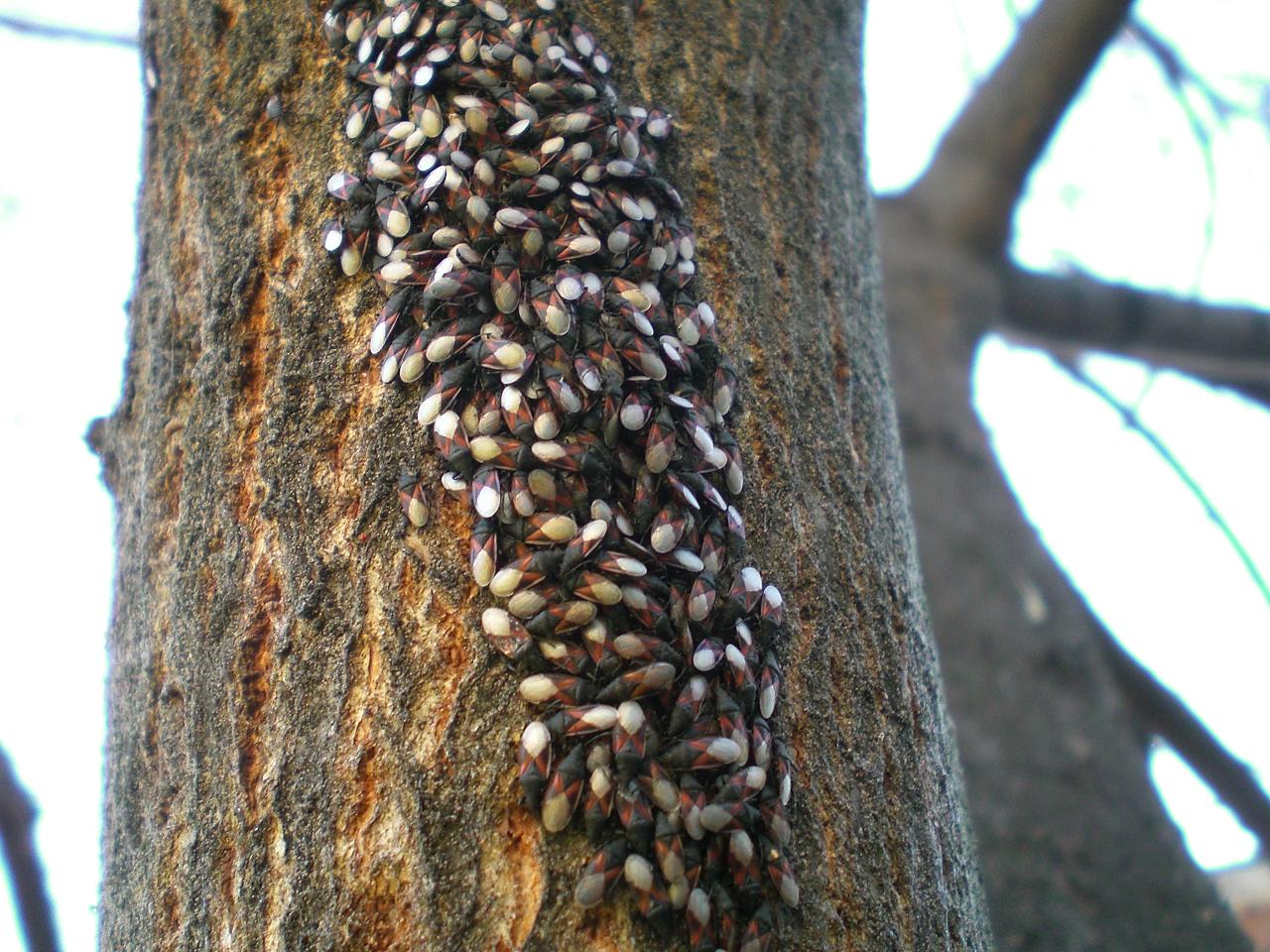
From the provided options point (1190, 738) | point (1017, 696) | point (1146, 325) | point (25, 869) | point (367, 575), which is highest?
point (367, 575)

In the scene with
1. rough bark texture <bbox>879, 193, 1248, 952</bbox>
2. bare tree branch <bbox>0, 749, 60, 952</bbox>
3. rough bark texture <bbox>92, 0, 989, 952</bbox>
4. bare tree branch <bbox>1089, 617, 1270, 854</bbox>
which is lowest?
bare tree branch <bbox>1089, 617, 1270, 854</bbox>

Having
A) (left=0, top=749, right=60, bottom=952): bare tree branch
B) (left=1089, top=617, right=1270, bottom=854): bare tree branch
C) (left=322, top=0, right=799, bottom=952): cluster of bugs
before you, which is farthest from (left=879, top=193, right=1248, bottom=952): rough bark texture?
(left=0, top=749, right=60, bottom=952): bare tree branch

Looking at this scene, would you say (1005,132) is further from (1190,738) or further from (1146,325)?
(1190,738)

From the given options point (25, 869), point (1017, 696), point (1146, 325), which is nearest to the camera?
point (25, 869)

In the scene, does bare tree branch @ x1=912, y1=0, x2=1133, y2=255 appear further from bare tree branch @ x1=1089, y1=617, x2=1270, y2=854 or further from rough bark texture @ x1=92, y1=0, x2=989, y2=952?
rough bark texture @ x1=92, y1=0, x2=989, y2=952

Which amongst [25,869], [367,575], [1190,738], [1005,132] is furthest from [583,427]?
[1005,132]
